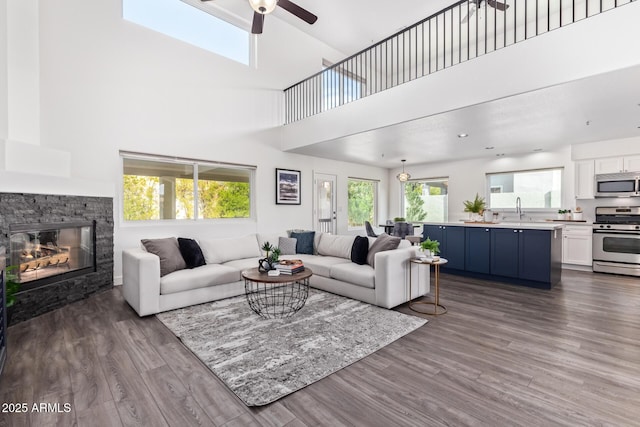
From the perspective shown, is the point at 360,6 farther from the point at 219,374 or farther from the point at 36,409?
the point at 36,409

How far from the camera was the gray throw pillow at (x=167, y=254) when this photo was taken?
368cm

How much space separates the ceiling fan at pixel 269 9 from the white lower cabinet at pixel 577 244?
242 inches

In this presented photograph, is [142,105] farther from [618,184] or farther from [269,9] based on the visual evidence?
[618,184]

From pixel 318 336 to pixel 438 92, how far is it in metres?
3.35

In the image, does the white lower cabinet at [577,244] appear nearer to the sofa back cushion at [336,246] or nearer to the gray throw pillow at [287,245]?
the sofa back cushion at [336,246]

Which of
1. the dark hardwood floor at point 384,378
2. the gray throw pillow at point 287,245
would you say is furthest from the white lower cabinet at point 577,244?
the gray throw pillow at point 287,245

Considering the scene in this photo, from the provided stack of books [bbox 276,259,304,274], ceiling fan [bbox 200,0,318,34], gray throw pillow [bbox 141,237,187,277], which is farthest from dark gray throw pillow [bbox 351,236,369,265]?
ceiling fan [bbox 200,0,318,34]

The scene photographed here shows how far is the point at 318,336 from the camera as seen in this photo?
278 centimetres

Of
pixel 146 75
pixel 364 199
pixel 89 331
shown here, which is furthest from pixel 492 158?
pixel 89 331

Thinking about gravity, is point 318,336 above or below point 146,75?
below

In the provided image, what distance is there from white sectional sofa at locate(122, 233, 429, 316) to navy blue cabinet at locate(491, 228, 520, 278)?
162 cm

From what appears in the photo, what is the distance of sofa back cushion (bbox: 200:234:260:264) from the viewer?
172 inches

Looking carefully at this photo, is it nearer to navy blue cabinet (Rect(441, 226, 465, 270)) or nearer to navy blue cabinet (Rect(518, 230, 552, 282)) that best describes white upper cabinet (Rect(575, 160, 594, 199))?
navy blue cabinet (Rect(518, 230, 552, 282))

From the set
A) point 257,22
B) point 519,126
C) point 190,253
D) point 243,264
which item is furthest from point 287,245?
point 519,126
